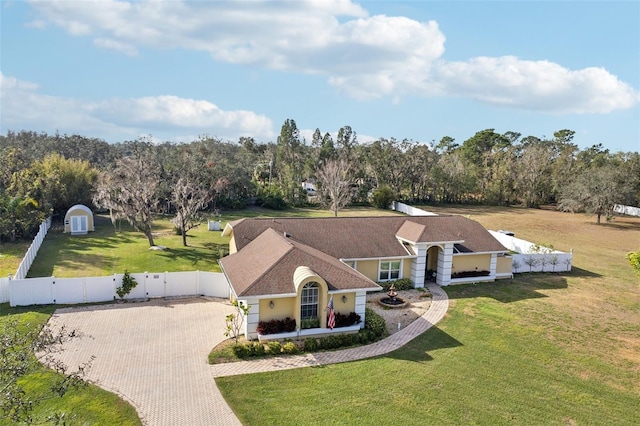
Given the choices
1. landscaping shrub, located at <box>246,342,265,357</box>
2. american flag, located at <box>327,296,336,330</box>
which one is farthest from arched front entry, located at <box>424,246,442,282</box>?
landscaping shrub, located at <box>246,342,265,357</box>

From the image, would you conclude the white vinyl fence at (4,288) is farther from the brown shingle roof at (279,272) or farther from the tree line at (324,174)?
the tree line at (324,174)

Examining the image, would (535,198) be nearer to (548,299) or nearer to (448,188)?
(448,188)

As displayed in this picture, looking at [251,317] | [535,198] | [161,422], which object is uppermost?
[535,198]

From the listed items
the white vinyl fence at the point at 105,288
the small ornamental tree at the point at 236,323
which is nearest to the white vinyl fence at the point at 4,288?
the white vinyl fence at the point at 105,288

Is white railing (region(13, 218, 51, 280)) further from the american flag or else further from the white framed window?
the white framed window

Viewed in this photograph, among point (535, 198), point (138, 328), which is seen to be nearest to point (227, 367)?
point (138, 328)

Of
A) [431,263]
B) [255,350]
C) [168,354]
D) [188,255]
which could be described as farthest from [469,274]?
[188,255]
